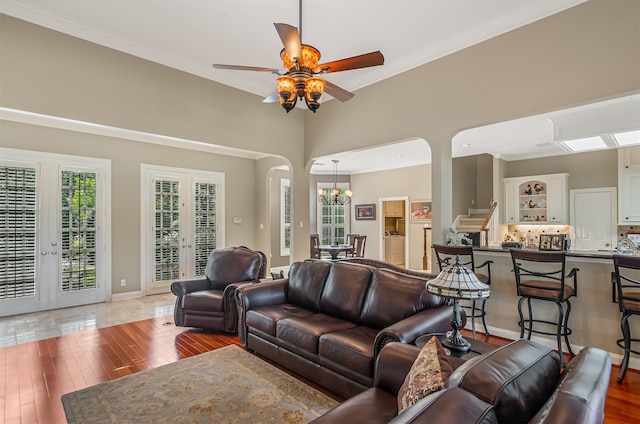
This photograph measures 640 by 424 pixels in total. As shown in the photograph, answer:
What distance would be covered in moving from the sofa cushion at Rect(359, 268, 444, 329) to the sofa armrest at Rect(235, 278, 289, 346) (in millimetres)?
1121

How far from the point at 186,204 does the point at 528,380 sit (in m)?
6.57

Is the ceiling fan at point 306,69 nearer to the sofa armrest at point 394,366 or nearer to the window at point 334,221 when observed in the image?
the sofa armrest at point 394,366

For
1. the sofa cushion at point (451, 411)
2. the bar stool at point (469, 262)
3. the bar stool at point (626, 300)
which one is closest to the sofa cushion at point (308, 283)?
the bar stool at point (469, 262)

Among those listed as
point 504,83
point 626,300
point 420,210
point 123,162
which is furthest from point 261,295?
point 420,210

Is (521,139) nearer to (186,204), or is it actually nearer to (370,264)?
(370,264)

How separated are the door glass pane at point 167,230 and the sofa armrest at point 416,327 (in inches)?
208

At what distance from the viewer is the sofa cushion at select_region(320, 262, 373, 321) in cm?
309

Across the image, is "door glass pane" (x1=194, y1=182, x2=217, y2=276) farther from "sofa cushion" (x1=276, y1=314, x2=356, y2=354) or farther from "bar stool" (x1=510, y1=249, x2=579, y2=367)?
"bar stool" (x1=510, y1=249, x2=579, y2=367)

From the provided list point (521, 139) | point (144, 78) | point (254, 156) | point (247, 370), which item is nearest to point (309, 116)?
point (254, 156)

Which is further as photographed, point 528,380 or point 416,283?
point 416,283

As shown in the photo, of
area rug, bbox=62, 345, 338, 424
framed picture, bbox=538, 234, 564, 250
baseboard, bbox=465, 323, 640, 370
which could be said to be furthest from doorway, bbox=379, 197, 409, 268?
area rug, bbox=62, 345, 338, 424

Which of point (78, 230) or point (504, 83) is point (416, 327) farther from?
point (78, 230)

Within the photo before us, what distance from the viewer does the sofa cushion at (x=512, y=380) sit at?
1.05 metres

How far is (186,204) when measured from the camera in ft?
21.8
